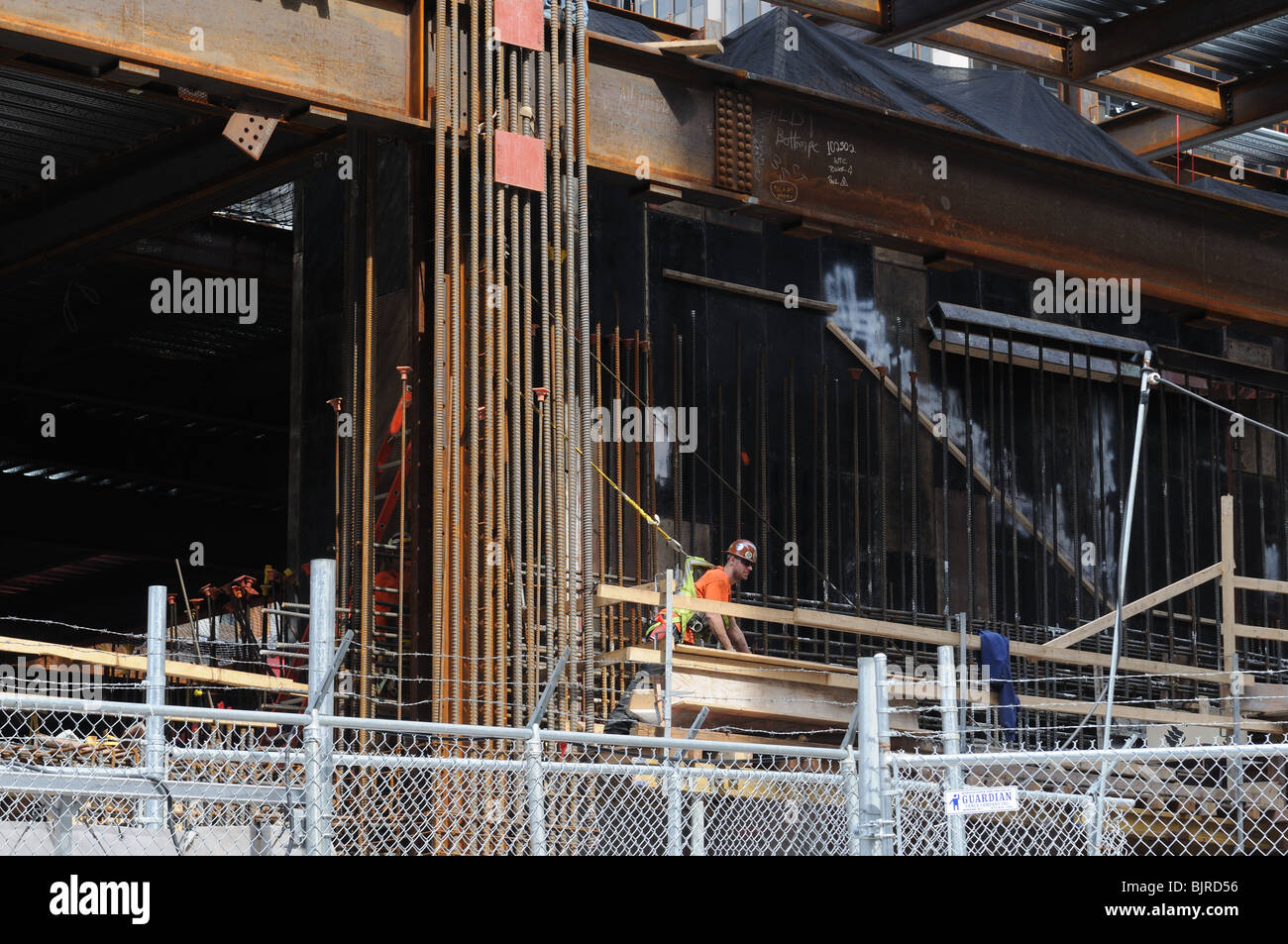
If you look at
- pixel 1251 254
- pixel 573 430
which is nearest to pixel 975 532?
pixel 1251 254

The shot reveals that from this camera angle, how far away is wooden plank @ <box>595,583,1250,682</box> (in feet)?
44.3

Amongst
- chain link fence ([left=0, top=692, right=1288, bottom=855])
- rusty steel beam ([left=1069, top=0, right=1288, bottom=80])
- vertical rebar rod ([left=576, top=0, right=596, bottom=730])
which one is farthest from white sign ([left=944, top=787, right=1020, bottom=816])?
rusty steel beam ([left=1069, top=0, right=1288, bottom=80])

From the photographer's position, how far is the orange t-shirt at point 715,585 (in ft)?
49.0

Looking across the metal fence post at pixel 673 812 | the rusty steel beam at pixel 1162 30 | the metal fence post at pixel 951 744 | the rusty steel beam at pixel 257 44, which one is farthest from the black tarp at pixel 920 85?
the metal fence post at pixel 673 812

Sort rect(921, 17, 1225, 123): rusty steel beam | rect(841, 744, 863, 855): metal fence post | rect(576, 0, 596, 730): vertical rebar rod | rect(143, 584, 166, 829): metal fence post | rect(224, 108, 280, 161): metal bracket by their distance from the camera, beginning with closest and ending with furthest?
rect(841, 744, 863, 855): metal fence post
rect(143, 584, 166, 829): metal fence post
rect(224, 108, 280, 161): metal bracket
rect(576, 0, 596, 730): vertical rebar rod
rect(921, 17, 1225, 123): rusty steel beam

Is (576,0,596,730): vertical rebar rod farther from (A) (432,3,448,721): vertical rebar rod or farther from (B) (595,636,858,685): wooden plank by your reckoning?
(A) (432,3,448,721): vertical rebar rod

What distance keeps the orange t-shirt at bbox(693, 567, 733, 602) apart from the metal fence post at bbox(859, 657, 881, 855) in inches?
256

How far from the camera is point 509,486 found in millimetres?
13742

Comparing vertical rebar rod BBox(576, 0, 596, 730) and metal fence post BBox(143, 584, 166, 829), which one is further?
vertical rebar rod BBox(576, 0, 596, 730)

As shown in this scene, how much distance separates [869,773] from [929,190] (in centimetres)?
875

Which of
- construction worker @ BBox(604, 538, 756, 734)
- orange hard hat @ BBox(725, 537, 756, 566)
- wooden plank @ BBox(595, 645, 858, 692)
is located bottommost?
wooden plank @ BBox(595, 645, 858, 692)

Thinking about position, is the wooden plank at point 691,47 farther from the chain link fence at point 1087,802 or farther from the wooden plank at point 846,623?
the chain link fence at point 1087,802

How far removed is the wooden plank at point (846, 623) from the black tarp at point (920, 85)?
4528 mm
